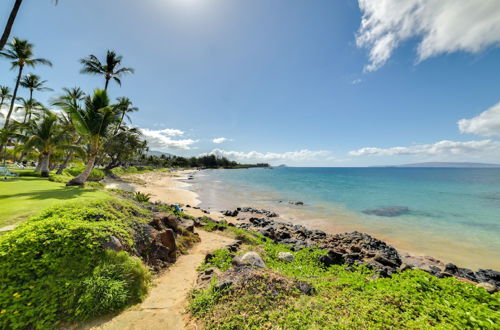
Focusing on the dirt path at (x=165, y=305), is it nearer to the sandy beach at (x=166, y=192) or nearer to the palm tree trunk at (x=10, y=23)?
the sandy beach at (x=166, y=192)

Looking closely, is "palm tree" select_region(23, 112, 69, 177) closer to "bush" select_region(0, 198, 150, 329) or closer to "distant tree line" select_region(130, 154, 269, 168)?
"bush" select_region(0, 198, 150, 329)

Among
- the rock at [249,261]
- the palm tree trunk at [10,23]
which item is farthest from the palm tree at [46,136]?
the rock at [249,261]

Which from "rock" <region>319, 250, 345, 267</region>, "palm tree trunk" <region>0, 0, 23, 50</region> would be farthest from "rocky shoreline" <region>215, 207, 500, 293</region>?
"palm tree trunk" <region>0, 0, 23, 50</region>

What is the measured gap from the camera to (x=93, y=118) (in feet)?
51.9

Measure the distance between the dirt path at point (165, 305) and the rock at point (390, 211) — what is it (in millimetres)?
22366

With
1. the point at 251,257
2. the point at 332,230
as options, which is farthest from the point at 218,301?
the point at 332,230

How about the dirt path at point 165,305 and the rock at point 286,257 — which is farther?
the rock at point 286,257

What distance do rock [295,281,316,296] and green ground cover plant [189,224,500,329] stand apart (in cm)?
8

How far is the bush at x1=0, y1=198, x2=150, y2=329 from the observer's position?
331 centimetres

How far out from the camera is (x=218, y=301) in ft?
13.8

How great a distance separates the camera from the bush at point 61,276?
3305 millimetres

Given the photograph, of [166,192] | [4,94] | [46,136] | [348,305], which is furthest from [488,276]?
[4,94]

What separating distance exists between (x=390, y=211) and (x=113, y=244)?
27.9 meters

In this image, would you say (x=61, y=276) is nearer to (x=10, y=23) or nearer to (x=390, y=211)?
(x=10, y=23)
